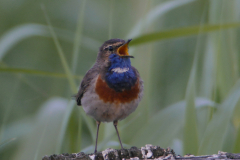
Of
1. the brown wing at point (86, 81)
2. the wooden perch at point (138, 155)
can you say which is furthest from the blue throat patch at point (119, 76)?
the wooden perch at point (138, 155)

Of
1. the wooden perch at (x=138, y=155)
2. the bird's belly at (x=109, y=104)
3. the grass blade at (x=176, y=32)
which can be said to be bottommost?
the wooden perch at (x=138, y=155)

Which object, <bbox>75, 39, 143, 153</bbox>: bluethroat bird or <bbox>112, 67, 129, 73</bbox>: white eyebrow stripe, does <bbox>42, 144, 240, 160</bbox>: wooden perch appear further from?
<bbox>112, 67, 129, 73</bbox>: white eyebrow stripe

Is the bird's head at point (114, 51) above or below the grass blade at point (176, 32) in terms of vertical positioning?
below

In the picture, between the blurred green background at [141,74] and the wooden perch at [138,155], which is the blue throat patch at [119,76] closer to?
the blurred green background at [141,74]

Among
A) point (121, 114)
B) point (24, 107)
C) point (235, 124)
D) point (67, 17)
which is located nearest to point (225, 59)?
point (235, 124)

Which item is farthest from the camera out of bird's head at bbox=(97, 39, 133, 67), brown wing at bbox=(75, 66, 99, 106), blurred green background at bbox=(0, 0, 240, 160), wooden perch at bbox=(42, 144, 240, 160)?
brown wing at bbox=(75, 66, 99, 106)

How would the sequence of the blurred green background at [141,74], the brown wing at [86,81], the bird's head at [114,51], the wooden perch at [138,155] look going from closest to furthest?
the wooden perch at [138,155], the blurred green background at [141,74], the bird's head at [114,51], the brown wing at [86,81]

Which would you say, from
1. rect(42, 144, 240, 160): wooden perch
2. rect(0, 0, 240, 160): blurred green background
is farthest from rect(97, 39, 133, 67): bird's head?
rect(42, 144, 240, 160): wooden perch
